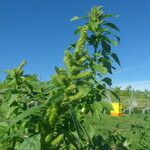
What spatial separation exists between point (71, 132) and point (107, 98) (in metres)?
0.58

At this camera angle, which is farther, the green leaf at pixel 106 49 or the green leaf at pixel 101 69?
the green leaf at pixel 106 49

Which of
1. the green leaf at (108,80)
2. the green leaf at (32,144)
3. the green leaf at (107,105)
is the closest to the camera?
the green leaf at (32,144)

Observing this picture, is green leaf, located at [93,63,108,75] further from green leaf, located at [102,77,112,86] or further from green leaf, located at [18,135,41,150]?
green leaf, located at [18,135,41,150]

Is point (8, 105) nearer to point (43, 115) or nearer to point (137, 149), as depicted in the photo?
point (43, 115)

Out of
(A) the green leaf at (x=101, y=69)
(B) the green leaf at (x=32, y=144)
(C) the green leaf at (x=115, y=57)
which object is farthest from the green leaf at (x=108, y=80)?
(B) the green leaf at (x=32, y=144)

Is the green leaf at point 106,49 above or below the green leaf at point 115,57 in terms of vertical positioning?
above

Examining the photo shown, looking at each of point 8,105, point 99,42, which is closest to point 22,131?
point 8,105

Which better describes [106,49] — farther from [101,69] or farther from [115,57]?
[101,69]

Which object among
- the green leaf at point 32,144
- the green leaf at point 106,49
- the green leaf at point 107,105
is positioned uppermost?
the green leaf at point 106,49

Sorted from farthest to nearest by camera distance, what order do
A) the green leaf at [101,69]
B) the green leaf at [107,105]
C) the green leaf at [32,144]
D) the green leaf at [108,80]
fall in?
the green leaf at [108,80], the green leaf at [101,69], the green leaf at [107,105], the green leaf at [32,144]

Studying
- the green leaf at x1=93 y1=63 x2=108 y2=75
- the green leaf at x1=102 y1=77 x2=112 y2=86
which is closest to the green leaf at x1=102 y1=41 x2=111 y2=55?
the green leaf at x1=102 y1=77 x2=112 y2=86

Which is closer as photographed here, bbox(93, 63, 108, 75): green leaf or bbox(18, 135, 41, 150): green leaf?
bbox(18, 135, 41, 150): green leaf

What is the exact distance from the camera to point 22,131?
3166mm

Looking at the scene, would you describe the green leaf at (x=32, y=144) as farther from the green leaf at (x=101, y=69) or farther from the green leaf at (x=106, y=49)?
the green leaf at (x=106, y=49)
